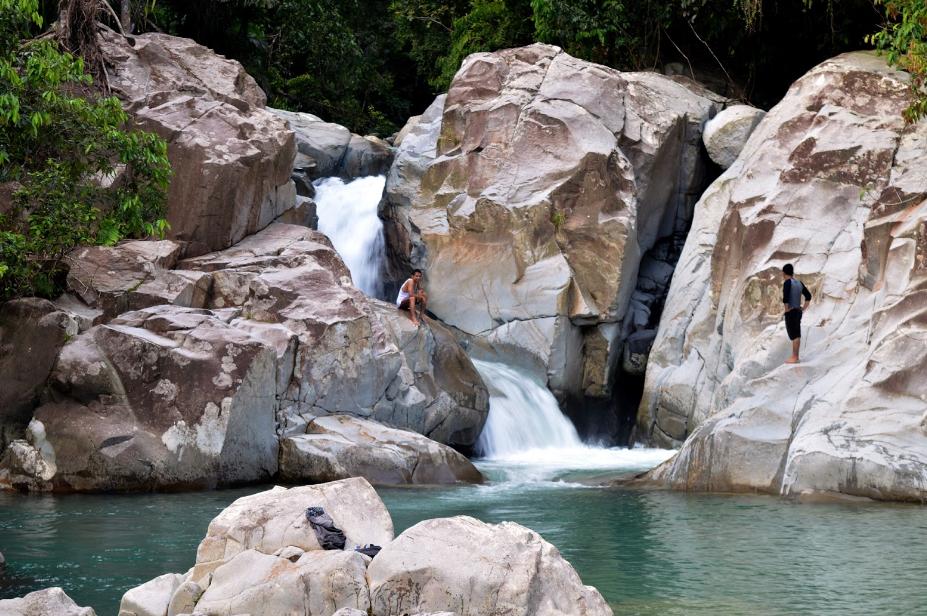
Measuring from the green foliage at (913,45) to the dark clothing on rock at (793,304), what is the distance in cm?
381

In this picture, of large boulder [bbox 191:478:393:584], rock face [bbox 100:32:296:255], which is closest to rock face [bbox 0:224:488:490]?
rock face [bbox 100:32:296:255]

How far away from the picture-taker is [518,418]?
20859 millimetres

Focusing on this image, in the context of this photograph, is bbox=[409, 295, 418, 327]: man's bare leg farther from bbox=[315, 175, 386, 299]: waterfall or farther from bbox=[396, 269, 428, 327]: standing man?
bbox=[315, 175, 386, 299]: waterfall

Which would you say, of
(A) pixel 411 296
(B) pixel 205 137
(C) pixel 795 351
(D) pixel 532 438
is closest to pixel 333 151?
(B) pixel 205 137

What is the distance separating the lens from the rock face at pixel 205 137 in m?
19.9

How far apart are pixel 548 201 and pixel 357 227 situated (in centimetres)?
452

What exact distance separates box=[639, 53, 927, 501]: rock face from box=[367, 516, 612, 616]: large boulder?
301 inches

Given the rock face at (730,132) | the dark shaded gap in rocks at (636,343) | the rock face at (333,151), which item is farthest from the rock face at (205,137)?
the rock face at (730,132)

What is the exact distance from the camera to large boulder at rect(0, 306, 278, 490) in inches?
586

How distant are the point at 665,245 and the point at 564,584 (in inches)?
730

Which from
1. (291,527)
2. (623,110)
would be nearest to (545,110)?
(623,110)

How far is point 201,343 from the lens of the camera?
1573 centimetres

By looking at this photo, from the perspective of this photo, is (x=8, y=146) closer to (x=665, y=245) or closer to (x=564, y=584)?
(x=564, y=584)

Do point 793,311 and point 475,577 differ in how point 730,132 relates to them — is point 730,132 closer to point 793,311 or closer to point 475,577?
point 793,311
